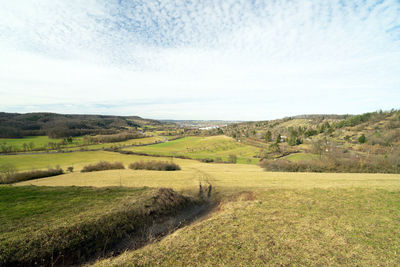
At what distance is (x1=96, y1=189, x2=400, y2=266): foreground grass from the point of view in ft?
20.1

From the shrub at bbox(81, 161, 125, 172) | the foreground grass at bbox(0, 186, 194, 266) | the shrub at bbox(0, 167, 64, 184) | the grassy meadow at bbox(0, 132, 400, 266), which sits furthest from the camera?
the shrub at bbox(81, 161, 125, 172)

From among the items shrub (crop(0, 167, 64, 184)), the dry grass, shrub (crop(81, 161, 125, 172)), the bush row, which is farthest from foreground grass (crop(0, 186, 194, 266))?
the bush row

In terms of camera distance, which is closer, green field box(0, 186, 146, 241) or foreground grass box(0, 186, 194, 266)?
foreground grass box(0, 186, 194, 266)

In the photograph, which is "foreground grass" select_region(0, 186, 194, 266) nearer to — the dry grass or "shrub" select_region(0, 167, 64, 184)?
the dry grass

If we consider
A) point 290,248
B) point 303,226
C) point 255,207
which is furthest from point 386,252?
point 255,207

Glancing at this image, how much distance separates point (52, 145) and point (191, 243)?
125 metres

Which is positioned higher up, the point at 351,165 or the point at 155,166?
the point at 351,165

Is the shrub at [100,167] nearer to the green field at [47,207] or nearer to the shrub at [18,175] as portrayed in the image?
the shrub at [18,175]

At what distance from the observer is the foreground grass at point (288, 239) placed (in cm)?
614

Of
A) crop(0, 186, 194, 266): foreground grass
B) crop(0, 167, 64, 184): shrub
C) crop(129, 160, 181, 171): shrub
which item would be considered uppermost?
crop(0, 186, 194, 266): foreground grass

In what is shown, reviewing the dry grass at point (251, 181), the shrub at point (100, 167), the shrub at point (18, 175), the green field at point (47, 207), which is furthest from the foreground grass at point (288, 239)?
the shrub at point (100, 167)

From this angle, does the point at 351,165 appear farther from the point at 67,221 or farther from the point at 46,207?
the point at 46,207

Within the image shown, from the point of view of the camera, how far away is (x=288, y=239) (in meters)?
7.57

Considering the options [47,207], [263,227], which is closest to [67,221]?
[47,207]
